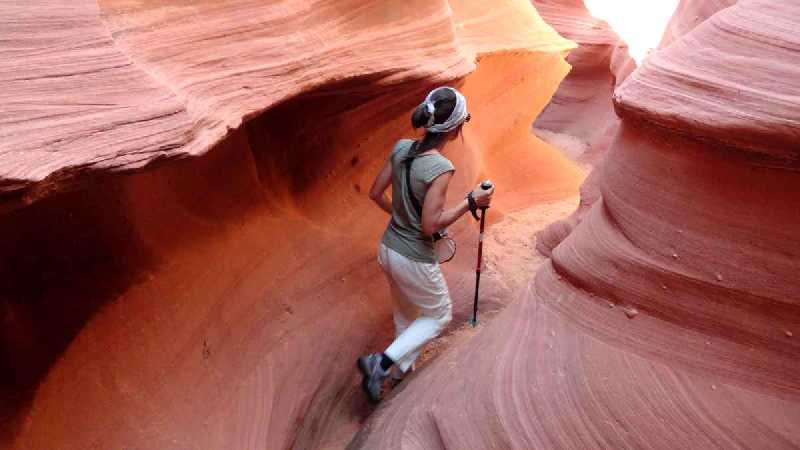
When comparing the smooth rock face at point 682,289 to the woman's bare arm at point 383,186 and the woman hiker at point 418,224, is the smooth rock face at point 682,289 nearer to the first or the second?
the woman hiker at point 418,224

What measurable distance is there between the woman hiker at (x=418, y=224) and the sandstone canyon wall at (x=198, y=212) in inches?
15.9

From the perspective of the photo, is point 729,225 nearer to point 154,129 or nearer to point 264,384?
point 154,129

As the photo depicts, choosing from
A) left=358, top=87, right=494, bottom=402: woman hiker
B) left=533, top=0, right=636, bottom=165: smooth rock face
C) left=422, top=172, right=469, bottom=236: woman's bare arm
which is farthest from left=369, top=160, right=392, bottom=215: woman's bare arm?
left=533, top=0, right=636, bottom=165: smooth rock face

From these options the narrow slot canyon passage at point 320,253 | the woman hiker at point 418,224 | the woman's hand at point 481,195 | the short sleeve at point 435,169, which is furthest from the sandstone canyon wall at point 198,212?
the woman's hand at point 481,195

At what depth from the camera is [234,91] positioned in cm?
304

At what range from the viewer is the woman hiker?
3.48 meters

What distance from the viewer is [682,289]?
2.68 m

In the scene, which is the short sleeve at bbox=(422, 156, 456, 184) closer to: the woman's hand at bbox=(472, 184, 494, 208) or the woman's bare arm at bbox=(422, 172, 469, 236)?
the woman's bare arm at bbox=(422, 172, 469, 236)

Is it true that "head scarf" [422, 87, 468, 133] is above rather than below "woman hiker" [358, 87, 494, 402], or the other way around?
above

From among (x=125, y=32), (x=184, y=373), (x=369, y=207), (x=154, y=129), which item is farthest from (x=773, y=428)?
(x=369, y=207)

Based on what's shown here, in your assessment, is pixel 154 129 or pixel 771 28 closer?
pixel 154 129

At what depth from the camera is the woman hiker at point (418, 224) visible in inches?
137

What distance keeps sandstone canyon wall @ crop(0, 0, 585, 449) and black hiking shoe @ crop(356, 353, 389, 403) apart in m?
0.17

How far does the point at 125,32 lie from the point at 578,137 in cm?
962
